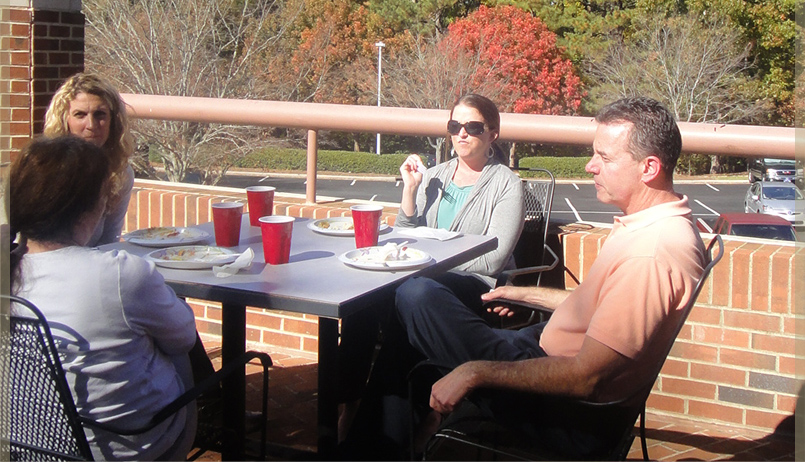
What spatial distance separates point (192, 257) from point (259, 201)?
0.55 meters

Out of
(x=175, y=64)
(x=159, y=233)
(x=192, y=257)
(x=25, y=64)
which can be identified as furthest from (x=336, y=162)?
(x=192, y=257)

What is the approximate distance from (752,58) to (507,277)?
105 ft

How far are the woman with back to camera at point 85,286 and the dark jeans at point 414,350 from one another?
2.07 feet

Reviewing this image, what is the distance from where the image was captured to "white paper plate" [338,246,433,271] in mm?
2387

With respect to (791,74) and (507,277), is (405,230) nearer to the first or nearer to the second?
(507,277)

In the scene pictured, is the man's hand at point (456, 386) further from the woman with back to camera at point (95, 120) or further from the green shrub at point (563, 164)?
the green shrub at point (563, 164)

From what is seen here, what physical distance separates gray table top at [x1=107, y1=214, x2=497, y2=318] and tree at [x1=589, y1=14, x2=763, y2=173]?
92.4 ft

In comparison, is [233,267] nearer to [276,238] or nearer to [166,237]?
[276,238]

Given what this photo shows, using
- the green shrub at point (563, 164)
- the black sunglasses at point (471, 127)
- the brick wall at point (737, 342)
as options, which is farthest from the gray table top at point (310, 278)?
the green shrub at point (563, 164)

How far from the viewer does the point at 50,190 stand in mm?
1726

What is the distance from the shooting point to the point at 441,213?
10.9ft

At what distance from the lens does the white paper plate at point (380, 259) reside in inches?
94.0

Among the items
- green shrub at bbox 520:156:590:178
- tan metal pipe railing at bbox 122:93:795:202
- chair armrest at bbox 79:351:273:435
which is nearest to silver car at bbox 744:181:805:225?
green shrub at bbox 520:156:590:178

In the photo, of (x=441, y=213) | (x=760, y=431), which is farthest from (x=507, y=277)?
(x=760, y=431)
